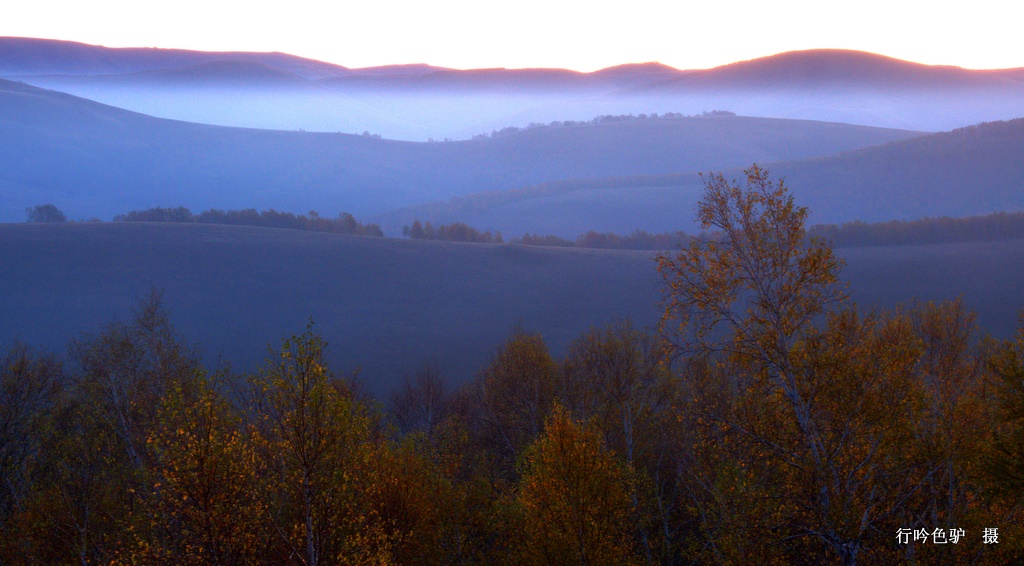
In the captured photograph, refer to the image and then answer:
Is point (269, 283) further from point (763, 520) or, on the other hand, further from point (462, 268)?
point (763, 520)

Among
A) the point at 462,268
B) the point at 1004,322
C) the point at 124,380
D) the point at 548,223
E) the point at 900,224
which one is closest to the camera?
the point at 124,380

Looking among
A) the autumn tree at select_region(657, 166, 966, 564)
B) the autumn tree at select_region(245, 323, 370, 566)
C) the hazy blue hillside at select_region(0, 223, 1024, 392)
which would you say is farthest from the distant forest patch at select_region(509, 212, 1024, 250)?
the autumn tree at select_region(245, 323, 370, 566)

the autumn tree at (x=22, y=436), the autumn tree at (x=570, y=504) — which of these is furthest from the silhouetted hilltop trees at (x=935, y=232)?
the autumn tree at (x=22, y=436)

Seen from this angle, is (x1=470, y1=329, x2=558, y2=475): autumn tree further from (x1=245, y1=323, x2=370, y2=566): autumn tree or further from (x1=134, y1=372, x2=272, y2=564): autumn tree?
(x1=134, y1=372, x2=272, y2=564): autumn tree

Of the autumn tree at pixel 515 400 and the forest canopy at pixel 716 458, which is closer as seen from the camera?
the forest canopy at pixel 716 458

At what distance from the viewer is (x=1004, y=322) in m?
54.5

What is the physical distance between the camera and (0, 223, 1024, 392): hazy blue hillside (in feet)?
181

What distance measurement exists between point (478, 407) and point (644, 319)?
30.2m

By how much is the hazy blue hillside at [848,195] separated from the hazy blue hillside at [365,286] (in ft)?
186

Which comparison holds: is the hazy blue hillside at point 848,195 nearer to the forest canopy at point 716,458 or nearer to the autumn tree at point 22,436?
the autumn tree at point 22,436

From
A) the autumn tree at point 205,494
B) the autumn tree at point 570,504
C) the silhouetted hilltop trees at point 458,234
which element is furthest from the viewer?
the silhouetted hilltop trees at point 458,234

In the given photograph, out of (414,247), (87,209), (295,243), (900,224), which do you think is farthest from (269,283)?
(87,209)

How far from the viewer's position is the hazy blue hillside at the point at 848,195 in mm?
130750

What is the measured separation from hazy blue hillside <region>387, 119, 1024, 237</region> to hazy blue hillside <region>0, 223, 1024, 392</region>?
5668cm
